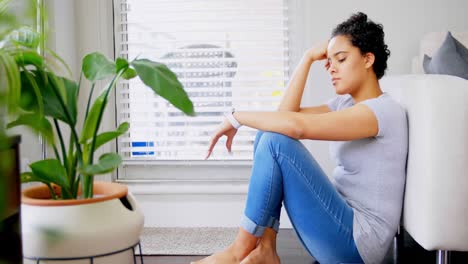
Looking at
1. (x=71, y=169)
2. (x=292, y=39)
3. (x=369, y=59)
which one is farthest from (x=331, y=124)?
(x=292, y=39)

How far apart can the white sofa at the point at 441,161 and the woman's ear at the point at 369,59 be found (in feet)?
0.76

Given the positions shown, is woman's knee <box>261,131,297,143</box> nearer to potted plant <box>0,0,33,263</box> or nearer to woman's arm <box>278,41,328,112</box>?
woman's arm <box>278,41,328,112</box>

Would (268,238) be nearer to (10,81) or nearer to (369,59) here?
(369,59)

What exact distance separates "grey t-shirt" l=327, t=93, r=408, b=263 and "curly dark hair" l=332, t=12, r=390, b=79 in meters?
0.14

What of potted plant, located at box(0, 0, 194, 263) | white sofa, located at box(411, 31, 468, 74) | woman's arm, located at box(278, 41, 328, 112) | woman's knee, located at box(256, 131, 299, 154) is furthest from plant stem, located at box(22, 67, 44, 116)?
white sofa, located at box(411, 31, 468, 74)

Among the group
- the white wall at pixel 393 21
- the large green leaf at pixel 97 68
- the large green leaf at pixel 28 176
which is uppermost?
the white wall at pixel 393 21

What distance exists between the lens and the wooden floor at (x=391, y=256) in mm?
2230

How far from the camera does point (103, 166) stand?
4.00ft

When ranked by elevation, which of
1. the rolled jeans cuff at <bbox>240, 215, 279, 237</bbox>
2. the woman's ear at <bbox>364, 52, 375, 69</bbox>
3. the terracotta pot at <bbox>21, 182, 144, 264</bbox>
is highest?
the woman's ear at <bbox>364, 52, 375, 69</bbox>

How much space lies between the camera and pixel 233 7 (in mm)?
2967

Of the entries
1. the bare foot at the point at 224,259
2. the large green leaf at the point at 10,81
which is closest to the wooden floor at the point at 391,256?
the bare foot at the point at 224,259

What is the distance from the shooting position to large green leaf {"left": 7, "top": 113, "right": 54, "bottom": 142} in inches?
47.9

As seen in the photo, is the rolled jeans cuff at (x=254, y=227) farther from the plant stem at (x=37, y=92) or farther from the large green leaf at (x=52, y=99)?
the plant stem at (x=37, y=92)

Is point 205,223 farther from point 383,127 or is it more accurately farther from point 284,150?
point 383,127
